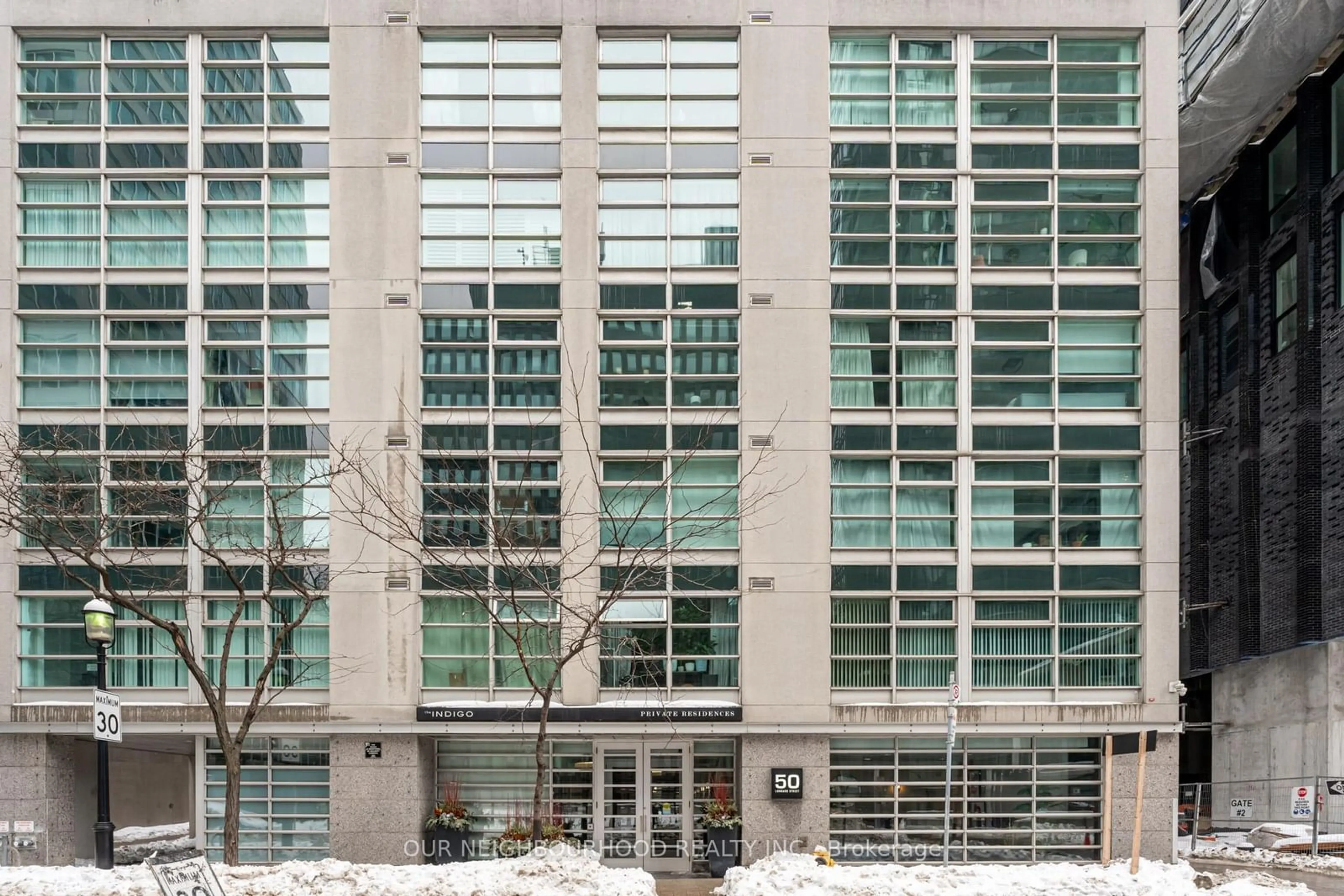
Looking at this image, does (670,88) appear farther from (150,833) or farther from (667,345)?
(150,833)

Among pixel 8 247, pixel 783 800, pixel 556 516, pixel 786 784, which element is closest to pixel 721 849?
pixel 783 800

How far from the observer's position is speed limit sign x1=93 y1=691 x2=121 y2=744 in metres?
13.9

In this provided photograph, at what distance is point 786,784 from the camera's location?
19016mm

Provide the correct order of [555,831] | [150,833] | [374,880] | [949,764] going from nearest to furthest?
[374,880]
[949,764]
[555,831]
[150,833]

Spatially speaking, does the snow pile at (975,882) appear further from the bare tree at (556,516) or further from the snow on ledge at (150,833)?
the snow on ledge at (150,833)

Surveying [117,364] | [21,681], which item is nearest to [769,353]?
[117,364]

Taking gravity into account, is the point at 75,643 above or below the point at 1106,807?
above

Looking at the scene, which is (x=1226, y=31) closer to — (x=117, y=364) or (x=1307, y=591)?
(x=1307, y=591)

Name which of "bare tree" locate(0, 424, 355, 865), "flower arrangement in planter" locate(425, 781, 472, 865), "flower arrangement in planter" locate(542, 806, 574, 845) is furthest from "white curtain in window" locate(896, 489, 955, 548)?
"bare tree" locate(0, 424, 355, 865)

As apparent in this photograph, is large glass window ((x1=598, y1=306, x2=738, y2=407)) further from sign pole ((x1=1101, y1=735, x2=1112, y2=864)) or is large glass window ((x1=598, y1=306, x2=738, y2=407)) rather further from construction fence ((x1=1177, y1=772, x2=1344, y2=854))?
construction fence ((x1=1177, y1=772, x2=1344, y2=854))

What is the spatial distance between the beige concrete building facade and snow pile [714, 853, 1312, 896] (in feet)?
16.4

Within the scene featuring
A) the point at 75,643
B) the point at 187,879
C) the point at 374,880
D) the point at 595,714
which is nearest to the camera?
the point at 187,879

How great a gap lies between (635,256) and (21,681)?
1444 cm

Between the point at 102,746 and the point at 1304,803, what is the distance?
85.2 feet
